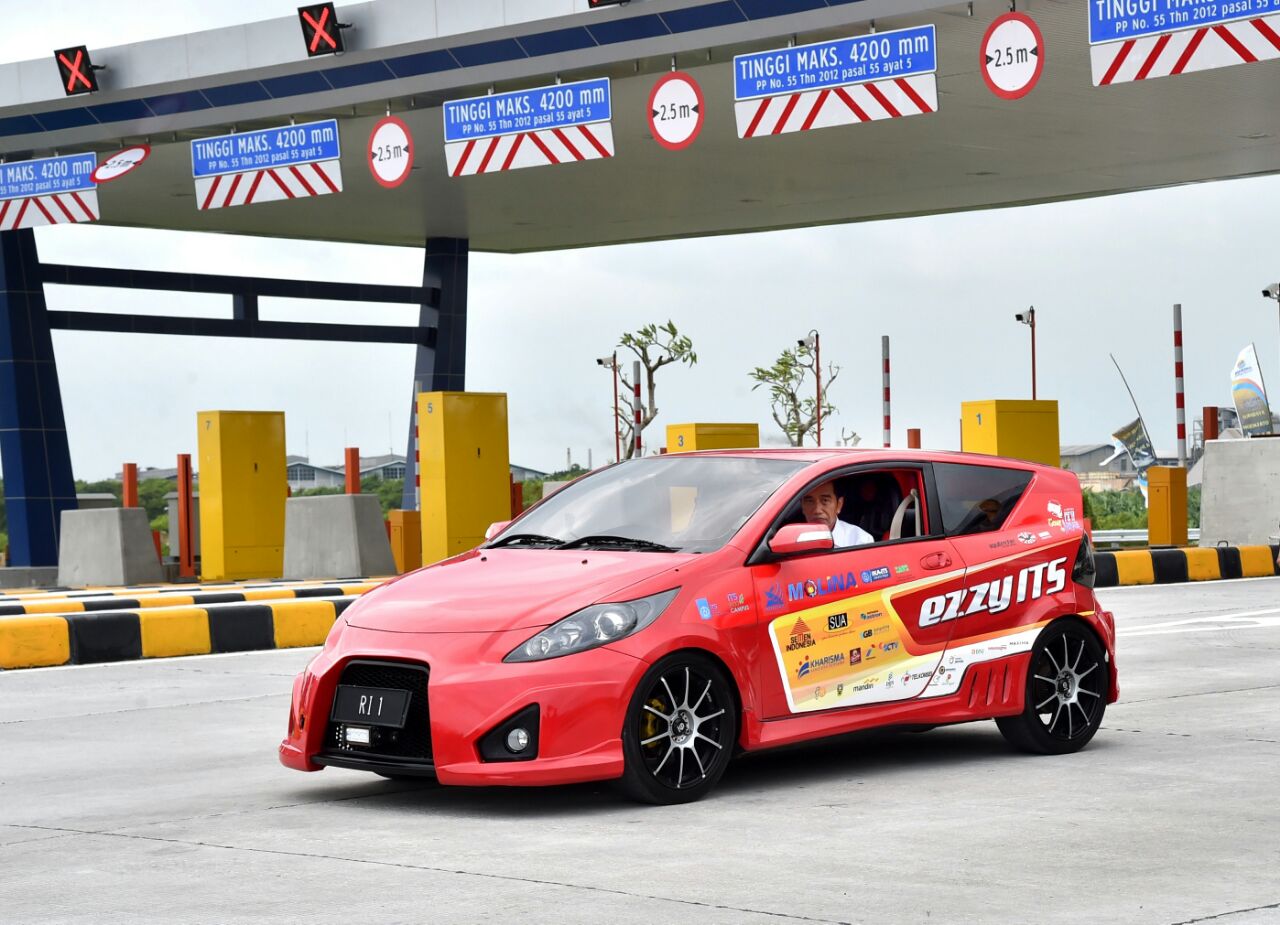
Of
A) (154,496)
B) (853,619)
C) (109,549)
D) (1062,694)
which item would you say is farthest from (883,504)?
(154,496)

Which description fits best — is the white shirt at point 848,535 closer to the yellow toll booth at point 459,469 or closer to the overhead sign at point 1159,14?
the overhead sign at point 1159,14

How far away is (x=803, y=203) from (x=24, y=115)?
10.9 metres

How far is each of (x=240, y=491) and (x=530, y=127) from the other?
784 centimetres

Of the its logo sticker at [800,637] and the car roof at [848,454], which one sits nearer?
the its logo sticker at [800,637]

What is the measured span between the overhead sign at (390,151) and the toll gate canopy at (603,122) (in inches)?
2.1

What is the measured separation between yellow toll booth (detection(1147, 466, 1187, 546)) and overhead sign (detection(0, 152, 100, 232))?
520 inches

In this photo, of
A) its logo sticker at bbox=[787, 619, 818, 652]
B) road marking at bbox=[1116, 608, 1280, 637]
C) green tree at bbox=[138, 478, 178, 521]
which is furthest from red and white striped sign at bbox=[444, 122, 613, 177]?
green tree at bbox=[138, 478, 178, 521]

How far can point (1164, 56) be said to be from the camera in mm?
14789

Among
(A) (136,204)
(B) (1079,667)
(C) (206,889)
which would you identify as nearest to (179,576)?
(A) (136,204)

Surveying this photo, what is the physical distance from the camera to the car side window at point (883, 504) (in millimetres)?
8094

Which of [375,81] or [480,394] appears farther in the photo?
[480,394]

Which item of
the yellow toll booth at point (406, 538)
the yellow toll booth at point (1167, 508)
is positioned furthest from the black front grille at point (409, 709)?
the yellow toll booth at point (1167, 508)

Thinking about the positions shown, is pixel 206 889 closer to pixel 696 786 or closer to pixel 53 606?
pixel 696 786

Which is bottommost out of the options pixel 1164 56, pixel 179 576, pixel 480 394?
pixel 179 576
